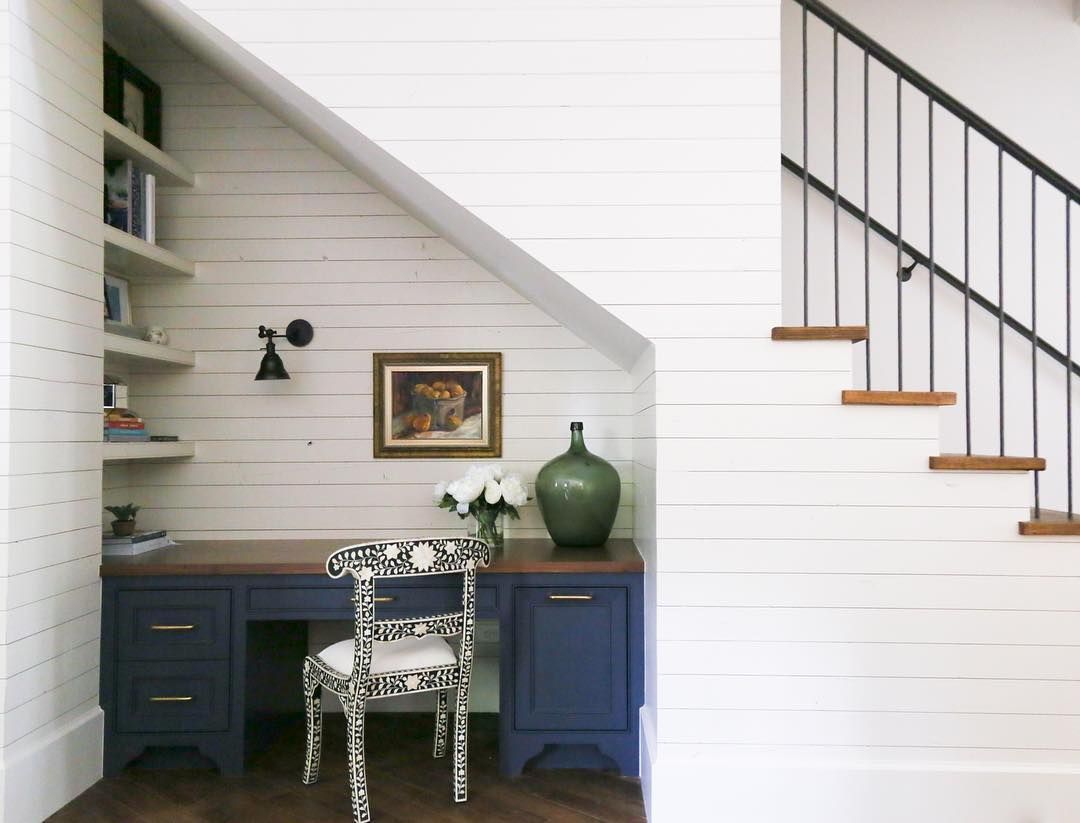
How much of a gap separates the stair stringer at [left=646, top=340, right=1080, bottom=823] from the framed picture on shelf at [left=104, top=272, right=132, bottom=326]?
2.14m

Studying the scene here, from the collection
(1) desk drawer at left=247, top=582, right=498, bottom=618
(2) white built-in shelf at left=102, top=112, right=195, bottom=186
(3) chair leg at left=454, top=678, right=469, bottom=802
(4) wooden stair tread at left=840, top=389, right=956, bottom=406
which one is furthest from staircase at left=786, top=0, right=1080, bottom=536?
(2) white built-in shelf at left=102, top=112, right=195, bottom=186

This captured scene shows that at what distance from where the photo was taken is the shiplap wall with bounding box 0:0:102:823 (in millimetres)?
2309

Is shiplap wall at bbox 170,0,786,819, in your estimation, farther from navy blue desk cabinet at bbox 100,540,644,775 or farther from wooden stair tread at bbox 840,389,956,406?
navy blue desk cabinet at bbox 100,540,644,775

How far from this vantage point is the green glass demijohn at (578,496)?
301 centimetres

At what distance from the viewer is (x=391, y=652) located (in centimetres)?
256

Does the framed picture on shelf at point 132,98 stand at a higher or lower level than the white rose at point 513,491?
higher

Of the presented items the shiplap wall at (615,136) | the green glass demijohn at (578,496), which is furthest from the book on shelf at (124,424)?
the green glass demijohn at (578,496)

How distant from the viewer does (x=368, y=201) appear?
3.40 metres

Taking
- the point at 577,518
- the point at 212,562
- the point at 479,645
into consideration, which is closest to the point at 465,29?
the point at 577,518

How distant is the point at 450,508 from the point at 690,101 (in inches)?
66.4

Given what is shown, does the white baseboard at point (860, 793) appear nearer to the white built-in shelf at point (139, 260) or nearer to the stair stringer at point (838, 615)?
the stair stringer at point (838, 615)

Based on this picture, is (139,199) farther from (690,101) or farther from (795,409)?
(795,409)

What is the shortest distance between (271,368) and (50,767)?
154 cm

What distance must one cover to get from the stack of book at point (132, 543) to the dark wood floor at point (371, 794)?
0.78 metres
